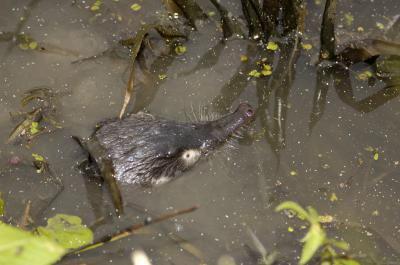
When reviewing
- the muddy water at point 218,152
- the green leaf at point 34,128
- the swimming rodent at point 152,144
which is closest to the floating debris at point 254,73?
the muddy water at point 218,152

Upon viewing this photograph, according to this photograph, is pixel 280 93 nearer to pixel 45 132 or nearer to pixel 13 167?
pixel 45 132

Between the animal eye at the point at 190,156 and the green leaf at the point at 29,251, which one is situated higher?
the green leaf at the point at 29,251

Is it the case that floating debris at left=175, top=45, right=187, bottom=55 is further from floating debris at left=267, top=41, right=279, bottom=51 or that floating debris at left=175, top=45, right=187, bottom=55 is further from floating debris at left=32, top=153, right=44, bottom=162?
floating debris at left=32, top=153, right=44, bottom=162

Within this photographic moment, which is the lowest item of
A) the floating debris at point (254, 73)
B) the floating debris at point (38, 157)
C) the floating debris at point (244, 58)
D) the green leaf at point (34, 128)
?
the floating debris at point (38, 157)

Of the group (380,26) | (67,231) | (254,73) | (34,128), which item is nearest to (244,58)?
(254,73)

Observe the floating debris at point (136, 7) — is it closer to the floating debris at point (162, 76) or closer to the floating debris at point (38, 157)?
the floating debris at point (162, 76)

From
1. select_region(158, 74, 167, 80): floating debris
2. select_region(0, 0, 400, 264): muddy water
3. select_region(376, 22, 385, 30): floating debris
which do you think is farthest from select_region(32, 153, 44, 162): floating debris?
select_region(376, 22, 385, 30): floating debris

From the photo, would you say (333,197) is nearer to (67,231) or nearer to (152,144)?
(152,144)
